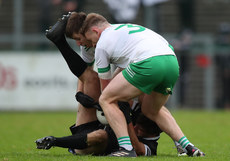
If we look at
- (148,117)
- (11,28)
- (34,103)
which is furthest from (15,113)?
(148,117)

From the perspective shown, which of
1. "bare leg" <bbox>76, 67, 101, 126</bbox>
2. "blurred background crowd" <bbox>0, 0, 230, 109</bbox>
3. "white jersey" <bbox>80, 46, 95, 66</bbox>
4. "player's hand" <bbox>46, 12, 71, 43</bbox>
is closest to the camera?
"player's hand" <bbox>46, 12, 71, 43</bbox>

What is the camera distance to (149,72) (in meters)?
6.29

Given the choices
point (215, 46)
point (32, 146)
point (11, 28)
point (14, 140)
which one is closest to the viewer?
point (32, 146)

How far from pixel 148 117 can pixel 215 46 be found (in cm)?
864

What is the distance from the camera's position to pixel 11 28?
16.8m

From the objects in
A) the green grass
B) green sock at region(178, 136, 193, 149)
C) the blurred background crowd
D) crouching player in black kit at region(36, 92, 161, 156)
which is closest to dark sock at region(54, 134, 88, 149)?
crouching player in black kit at region(36, 92, 161, 156)

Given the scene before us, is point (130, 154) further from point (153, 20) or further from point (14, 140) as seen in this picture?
point (153, 20)

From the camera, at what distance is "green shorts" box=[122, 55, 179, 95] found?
629cm

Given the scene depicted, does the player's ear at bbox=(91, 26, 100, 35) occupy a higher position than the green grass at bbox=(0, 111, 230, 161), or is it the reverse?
the player's ear at bbox=(91, 26, 100, 35)

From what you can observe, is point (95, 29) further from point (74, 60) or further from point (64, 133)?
point (64, 133)

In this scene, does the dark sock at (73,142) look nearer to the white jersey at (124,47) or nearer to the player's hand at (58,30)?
the white jersey at (124,47)

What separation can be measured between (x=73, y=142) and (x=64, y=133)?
3155mm

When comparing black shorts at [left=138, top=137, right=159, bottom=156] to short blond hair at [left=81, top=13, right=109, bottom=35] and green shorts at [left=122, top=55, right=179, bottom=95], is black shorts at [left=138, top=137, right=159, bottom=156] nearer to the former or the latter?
green shorts at [left=122, top=55, right=179, bottom=95]

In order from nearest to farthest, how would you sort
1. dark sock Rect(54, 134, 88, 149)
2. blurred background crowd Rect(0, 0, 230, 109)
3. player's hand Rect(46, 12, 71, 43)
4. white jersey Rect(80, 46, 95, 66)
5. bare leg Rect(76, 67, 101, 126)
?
dark sock Rect(54, 134, 88, 149) < player's hand Rect(46, 12, 71, 43) < bare leg Rect(76, 67, 101, 126) < white jersey Rect(80, 46, 95, 66) < blurred background crowd Rect(0, 0, 230, 109)
